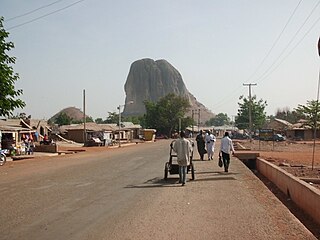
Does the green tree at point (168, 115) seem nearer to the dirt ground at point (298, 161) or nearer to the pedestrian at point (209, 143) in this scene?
the dirt ground at point (298, 161)

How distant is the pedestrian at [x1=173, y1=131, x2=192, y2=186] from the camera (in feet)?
42.9

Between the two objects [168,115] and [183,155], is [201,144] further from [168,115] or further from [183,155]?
[168,115]

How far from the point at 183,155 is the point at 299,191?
372cm

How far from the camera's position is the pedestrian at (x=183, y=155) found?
13070mm

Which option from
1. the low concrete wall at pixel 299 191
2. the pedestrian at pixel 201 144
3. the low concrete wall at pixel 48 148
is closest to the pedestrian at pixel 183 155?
the low concrete wall at pixel 299 191

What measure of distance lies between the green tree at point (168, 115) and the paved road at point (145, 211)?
3581 inches

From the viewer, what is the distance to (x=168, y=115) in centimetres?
10619

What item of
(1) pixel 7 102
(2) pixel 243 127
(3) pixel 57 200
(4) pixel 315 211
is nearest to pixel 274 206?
(4) pixel 315 211

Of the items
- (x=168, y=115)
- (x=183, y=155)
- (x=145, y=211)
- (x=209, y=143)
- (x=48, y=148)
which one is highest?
(x=168, y=115)

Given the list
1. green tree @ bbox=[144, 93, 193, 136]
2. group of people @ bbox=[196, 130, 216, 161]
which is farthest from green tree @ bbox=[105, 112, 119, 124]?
group of people @ bbox=[196, 130, 216, 161]

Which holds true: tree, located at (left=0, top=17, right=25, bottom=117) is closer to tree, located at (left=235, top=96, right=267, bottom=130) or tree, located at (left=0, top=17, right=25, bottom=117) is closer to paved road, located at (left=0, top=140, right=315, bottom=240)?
paved road, located at (left=0, top=140, right=315, bottom=240)

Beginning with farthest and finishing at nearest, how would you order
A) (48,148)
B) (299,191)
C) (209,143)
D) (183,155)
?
(48,148) → (209,143) → (183,155) → (299,191)

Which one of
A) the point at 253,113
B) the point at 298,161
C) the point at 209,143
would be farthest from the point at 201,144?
the point at 253,113

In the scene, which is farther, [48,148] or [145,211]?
[48,148]
